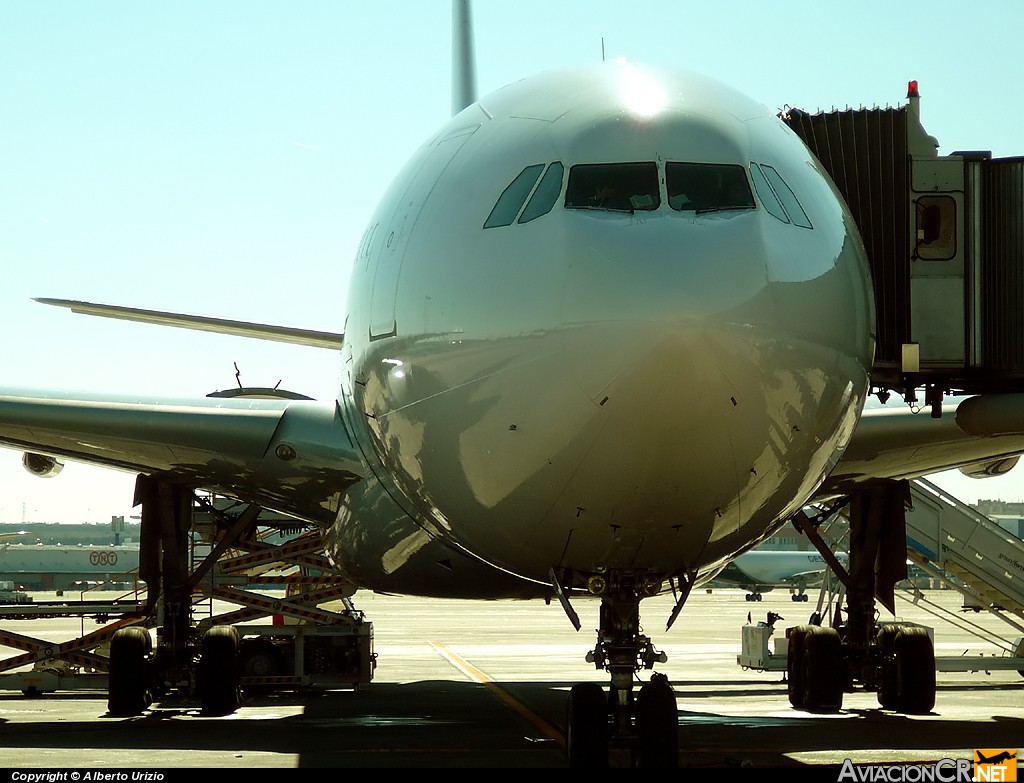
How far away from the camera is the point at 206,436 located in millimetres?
13836

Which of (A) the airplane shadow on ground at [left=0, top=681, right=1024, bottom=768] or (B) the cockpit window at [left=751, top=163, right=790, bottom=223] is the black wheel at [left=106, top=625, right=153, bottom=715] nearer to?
(A) the airplane shadow on ground at [left=0, top=681, right=1024, bottom=768]

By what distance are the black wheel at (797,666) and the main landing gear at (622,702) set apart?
8025 mm

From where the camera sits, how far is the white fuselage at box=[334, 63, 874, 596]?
7.11 metres

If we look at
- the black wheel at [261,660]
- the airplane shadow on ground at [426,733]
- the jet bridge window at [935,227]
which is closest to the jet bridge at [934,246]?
the jet bridge window at [935,227]

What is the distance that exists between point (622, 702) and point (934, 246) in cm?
464

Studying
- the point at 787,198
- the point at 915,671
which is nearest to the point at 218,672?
the point at 915,671

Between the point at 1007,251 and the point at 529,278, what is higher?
the point at 1007,251

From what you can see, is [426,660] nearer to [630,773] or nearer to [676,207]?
[630,773]

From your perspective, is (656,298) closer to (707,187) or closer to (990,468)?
(707,187)

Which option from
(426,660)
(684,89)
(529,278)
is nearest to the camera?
(529,278)

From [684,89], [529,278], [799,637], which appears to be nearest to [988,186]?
[684,89]

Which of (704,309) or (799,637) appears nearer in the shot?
(704,309)

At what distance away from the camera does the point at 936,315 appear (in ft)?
36.0

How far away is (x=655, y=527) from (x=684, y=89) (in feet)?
8.94
